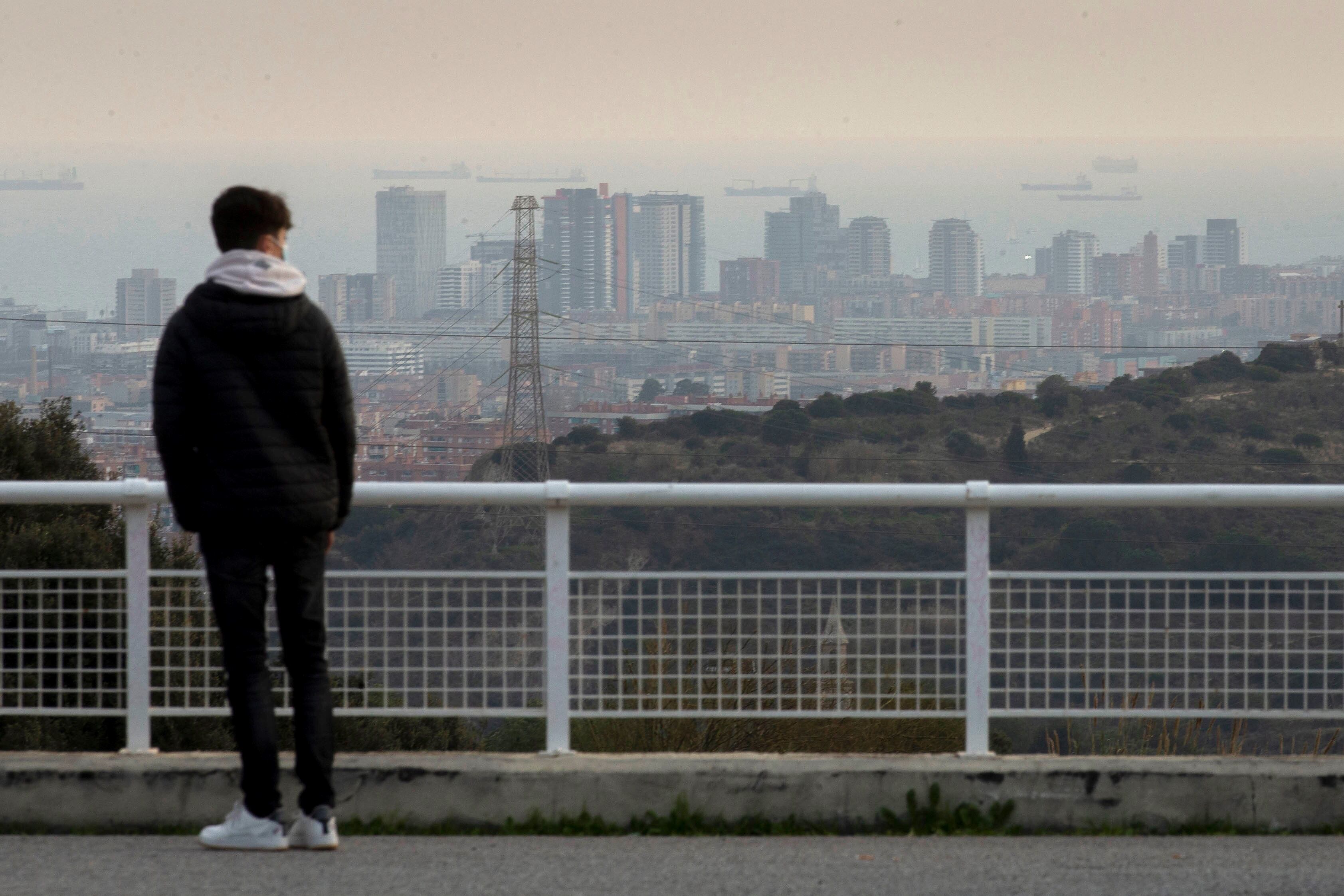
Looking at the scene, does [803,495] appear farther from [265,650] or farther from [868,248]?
[868,248]

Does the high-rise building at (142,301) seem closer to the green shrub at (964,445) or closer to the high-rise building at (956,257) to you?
the green shrub at (964,445)

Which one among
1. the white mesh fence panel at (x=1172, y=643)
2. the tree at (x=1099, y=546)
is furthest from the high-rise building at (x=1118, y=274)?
the white mesh fence panel at (x=1172, y=643)

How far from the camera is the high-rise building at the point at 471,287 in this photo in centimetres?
9938

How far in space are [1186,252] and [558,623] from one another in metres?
148

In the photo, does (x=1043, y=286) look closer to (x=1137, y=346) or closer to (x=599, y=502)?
(x=1137, y=346)

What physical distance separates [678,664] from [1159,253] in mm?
141923

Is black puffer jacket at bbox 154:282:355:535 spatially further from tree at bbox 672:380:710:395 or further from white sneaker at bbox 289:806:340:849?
tree at bbox 672:380:710:395

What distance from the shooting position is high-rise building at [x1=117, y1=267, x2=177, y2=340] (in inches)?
3462

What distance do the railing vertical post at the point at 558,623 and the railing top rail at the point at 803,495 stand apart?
0.05m

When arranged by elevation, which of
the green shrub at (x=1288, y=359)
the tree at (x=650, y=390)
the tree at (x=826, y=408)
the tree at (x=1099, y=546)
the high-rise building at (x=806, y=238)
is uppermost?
the high-rise building at (x=806, y=238)

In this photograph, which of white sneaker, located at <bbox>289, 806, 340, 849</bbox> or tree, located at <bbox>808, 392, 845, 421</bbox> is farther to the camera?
tree, located at <bbox>808, 392, 845, 421</bbox>

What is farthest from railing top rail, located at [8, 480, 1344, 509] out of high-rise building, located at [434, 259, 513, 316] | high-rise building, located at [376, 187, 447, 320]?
high-rise building, located at [376, 187, 447, 320]

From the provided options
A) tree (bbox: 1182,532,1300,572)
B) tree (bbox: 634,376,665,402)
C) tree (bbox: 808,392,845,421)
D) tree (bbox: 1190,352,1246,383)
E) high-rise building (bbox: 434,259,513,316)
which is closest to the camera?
tree (bbox: 1182,532,1300,572)

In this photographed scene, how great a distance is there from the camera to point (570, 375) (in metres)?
88.9
